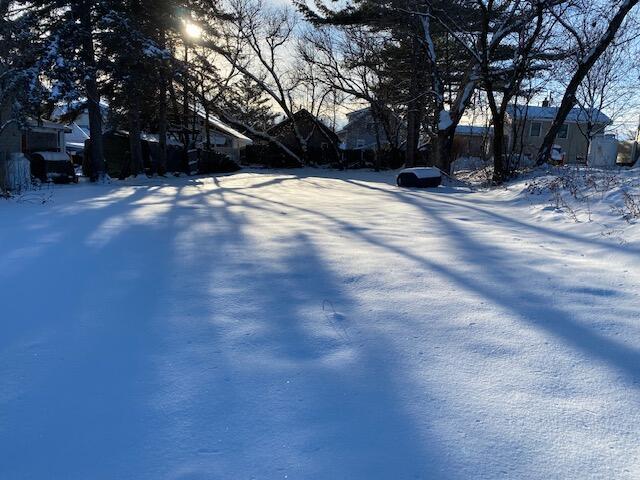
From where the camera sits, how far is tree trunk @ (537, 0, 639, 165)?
38.1 ft

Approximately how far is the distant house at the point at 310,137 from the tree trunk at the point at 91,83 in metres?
20.0

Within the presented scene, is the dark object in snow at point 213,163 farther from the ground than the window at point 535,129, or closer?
closer

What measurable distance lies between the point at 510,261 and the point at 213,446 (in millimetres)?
3628

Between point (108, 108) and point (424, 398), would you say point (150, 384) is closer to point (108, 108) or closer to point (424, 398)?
point (424, 398)

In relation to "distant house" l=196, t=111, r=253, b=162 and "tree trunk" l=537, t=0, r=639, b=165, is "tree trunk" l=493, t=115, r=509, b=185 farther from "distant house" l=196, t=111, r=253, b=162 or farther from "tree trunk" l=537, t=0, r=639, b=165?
"distant house" l=196, t=111, r=253, b=162

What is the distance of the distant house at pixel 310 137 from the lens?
37094 mm

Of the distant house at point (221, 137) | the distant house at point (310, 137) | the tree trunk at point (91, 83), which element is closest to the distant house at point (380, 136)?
the distant house at point (310, 137)

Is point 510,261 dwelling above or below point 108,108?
below

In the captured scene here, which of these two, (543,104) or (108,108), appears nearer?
(108,108)

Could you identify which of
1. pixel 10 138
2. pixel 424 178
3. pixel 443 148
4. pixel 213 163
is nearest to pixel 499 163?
pixel 424 178

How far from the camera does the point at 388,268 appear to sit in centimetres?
448

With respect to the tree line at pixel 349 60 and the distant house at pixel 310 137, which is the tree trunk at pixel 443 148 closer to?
the tree line at pixel 349 60

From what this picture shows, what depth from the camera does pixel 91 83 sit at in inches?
666

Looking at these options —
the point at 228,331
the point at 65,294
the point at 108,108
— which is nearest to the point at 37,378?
the point at 228,331
